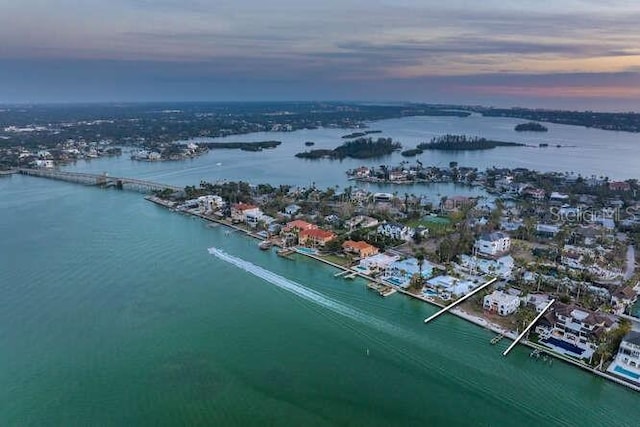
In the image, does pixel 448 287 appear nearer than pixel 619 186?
Yes

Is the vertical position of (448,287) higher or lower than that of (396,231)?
lower

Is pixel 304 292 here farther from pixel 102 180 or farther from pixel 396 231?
pixel 102 180

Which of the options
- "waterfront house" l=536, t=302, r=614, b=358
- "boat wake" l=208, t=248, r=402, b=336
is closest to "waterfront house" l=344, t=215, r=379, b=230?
"boat wake" l=208, t=248, r=402, b=336

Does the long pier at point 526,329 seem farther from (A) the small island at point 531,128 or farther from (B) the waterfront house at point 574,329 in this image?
(A) the small island at point 531,128

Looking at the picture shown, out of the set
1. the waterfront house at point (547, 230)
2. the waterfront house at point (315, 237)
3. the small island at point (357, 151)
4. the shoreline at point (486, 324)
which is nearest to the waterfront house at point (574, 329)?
the shoreline at point (486, 324)

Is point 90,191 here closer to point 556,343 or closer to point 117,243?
point 117,243

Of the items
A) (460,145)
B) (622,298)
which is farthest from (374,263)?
(460,145)
